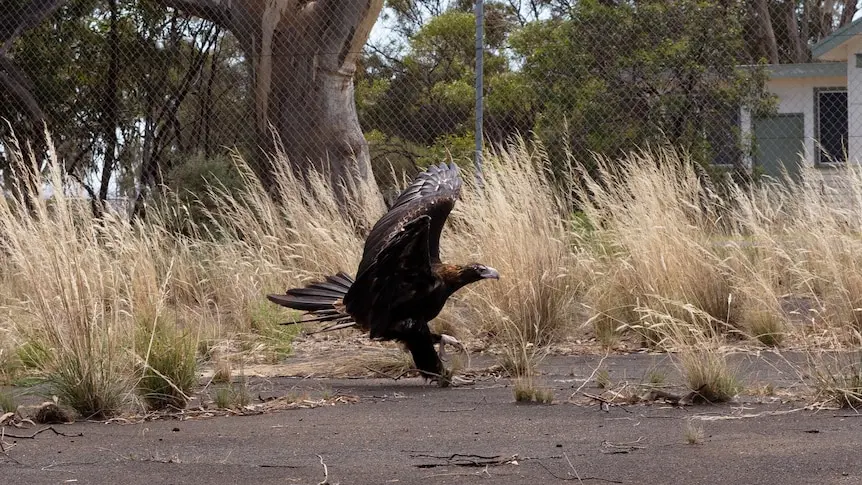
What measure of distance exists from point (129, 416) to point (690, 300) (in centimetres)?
382

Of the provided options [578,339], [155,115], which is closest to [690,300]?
[578,339]

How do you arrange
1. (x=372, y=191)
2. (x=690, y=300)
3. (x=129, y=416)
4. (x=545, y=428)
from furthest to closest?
(x=372, y=191), (x=690, y=300), (x=129, y=416), (x=545, y=428)

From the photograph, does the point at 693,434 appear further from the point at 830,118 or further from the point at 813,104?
the point at 813,104

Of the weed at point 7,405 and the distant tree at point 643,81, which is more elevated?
the distant tree at point 643,81

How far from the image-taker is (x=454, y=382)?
6.29m

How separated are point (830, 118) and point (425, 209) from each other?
1552 cm

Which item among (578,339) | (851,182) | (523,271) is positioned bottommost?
(578,339)

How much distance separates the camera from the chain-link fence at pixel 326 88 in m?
12.6

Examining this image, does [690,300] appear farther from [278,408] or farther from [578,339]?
[278,408]

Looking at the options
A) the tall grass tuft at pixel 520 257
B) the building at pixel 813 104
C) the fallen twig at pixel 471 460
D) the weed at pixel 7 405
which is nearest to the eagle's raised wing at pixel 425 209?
the tall grass tuft at pixel 520 257

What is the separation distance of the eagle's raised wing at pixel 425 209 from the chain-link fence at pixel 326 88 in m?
2.68

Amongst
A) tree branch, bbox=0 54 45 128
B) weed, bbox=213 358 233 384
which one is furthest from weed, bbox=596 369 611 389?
tree branch, bbox=0 54 45 128

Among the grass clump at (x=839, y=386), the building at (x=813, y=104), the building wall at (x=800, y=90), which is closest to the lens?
→ the grass clump at (x=839, y=386)

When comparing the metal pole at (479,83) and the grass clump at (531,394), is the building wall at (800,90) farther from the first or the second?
the grass clump at (531,394)
